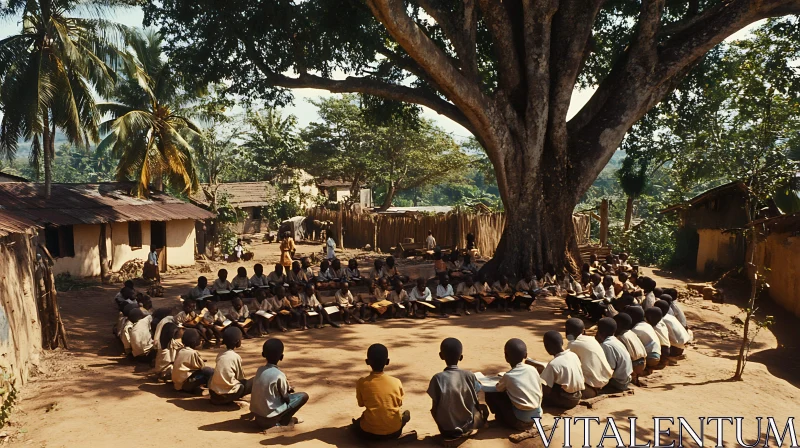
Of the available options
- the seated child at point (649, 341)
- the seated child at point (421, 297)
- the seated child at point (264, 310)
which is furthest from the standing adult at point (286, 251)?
the seated child at point (649, 341)

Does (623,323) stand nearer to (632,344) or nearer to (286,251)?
(632,344)

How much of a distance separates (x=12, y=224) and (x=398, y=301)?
6997mm

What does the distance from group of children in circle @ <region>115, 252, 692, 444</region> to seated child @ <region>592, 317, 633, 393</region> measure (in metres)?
0.01

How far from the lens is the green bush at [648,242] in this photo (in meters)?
22.3

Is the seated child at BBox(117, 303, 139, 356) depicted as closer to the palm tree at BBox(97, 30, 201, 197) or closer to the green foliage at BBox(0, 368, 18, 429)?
the green foliage at BBox(0, 368, 18, 429)

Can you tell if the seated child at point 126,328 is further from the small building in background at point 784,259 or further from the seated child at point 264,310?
the small building in background at point 784,259

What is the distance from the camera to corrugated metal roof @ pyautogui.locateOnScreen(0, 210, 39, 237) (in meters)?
7.48

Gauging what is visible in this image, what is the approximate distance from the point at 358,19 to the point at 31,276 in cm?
981

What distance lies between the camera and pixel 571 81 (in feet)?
47.1

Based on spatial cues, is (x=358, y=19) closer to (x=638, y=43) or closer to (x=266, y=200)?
(x=638, y=43)

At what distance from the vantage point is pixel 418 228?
24.2 metres

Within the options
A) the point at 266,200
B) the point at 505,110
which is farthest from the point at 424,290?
the point at 266,200

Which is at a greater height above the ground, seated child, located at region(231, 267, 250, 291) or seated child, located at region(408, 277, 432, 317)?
seated child, located at region(231, 267, 250, 291)

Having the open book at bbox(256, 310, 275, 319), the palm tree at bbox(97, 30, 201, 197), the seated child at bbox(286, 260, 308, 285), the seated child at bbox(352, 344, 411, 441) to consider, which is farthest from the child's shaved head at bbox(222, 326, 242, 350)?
the palm tree at bbox(97, 30, 201, 197)
